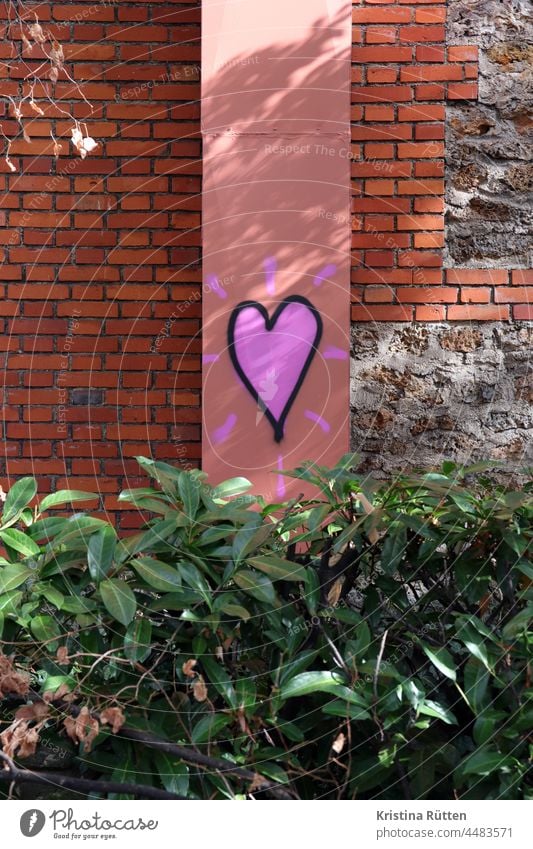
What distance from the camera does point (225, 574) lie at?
5.96ft

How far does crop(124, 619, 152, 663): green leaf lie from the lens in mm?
1741

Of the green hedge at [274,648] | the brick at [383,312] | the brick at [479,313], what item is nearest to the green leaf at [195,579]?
the green hedge at [274,648]

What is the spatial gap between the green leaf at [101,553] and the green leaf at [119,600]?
0.04 metres

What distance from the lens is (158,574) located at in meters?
1.77

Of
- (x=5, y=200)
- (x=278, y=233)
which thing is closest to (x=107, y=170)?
(x=5, y=200)

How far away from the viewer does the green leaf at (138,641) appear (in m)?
1.74

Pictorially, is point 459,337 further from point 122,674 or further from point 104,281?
point 122,674

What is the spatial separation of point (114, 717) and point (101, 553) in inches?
14.1

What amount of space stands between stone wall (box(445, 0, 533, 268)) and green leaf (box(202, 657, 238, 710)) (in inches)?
94.0

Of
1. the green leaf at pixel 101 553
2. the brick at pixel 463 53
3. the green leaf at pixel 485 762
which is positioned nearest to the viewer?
the green leaf at pixel 485 762

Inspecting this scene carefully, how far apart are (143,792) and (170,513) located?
0.58 meters

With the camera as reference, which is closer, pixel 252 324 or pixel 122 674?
pixel 122 674

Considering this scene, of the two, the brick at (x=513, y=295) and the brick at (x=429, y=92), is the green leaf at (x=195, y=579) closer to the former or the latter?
the brick at (x=513, y=295)

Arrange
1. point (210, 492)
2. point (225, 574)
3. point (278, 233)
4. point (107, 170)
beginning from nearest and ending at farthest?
point (225, 574)
point (210, 492)
point (278, 233)
point (107, 170)
